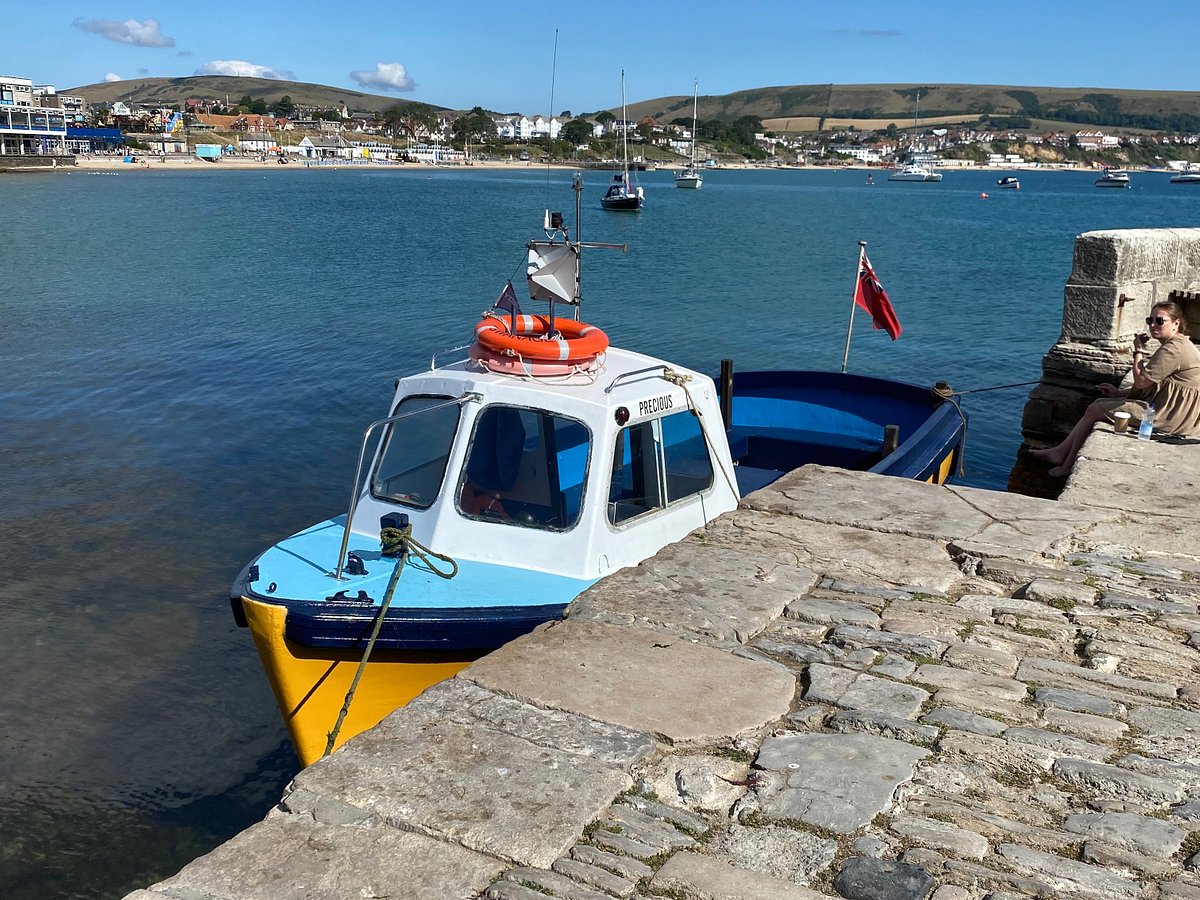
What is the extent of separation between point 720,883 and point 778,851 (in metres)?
0.23

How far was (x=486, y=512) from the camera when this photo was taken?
676 cm

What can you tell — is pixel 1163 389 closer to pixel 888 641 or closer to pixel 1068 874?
pixel 888 641

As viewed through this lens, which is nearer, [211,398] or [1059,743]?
[1059,743]

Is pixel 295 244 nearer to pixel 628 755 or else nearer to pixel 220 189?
pixel 628 755

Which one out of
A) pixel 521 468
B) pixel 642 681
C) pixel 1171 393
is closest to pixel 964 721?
pixel 642 681

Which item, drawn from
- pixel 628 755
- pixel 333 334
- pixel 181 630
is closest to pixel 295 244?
pixel 333 334

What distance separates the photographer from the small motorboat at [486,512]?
609cm

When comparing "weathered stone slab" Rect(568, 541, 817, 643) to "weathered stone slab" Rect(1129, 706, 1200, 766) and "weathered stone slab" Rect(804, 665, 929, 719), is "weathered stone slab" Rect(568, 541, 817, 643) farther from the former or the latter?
"weathered stone slab" Rect(1129, 706, 1200, 766)

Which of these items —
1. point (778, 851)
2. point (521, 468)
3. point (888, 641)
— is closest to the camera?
point (778, 851)

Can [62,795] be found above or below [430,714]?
below

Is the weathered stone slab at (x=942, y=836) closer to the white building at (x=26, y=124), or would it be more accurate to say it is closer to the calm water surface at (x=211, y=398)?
the calm water surface at (x=211, y=398)

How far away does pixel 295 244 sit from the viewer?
48.5m

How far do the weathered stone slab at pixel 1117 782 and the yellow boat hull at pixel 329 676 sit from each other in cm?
347

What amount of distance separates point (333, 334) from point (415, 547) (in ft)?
64.2
